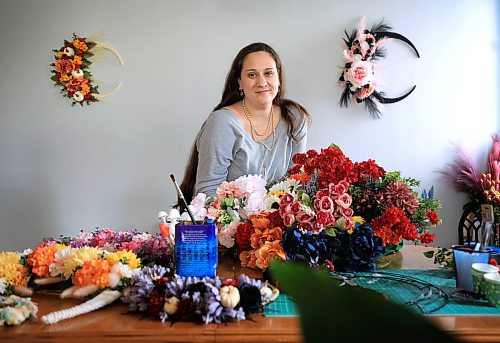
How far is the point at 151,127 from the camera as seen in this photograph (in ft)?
10.7

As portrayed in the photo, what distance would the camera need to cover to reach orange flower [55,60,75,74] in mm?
3209

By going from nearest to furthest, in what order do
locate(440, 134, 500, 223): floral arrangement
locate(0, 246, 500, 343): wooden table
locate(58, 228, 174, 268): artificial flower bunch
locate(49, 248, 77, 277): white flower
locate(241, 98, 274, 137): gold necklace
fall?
locate(0, 246, 500, 343): wooden table, locate(49, 248, 77, 277): white flower, locate(58, 228, 174, 268): artificial flower bunch, locate(241, 98, 274, 137): gold necklace, locate(440, 134, 500, 223): floral arrangement

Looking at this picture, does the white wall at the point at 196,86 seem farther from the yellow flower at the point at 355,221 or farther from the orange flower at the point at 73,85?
the yellow flower at the point at 355,221

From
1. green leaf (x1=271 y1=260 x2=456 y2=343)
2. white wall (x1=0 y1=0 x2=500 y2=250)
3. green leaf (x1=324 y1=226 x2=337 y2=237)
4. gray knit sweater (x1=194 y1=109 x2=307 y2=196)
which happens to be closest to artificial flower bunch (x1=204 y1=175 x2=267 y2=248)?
green leaf (x1=324 y1=226 x2=337 y2=237)

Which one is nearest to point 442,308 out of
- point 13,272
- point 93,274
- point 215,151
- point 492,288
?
point 492,288

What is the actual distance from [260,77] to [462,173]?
1.74 meters

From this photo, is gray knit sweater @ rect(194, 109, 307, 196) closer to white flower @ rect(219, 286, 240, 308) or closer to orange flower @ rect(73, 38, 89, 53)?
white flower @ rect(219, 286, 240, 308)

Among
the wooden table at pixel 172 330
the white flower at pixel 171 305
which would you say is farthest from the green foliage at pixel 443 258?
the white flower at pixel 171 305

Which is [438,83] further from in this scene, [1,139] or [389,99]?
[1,139]

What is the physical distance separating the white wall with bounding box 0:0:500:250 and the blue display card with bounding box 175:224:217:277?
2189mm

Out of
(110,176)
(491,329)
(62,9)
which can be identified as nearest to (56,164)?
→ (110,176)

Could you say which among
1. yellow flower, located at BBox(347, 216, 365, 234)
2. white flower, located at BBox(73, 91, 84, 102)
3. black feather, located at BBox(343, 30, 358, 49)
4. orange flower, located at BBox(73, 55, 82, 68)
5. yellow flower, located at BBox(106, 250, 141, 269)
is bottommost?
yellow flower, located at BBox(106, 250, 141, 269)

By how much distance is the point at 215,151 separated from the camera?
219 cm

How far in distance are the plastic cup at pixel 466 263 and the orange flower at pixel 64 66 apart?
110 inches
